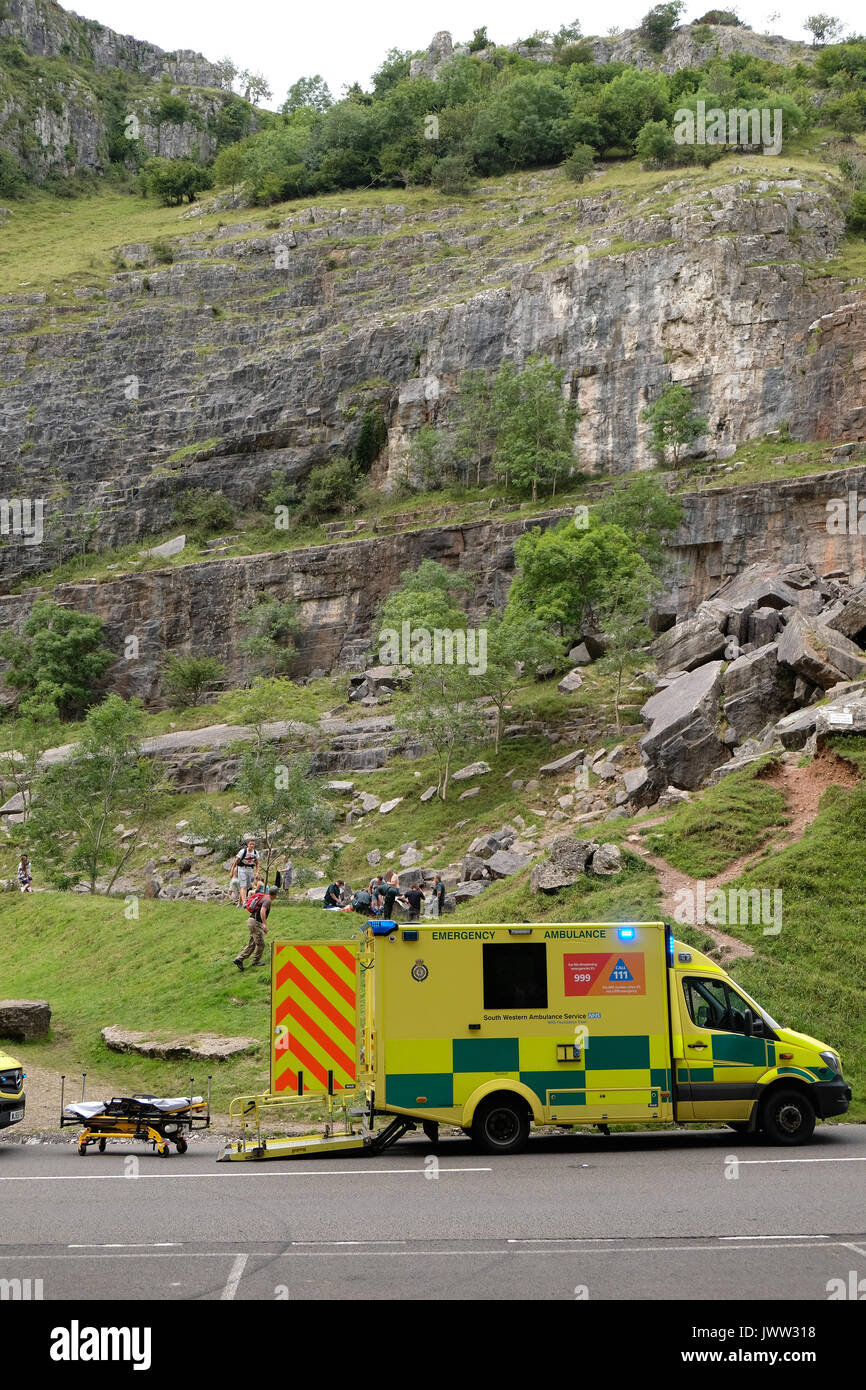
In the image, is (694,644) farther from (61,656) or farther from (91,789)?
(61,656)

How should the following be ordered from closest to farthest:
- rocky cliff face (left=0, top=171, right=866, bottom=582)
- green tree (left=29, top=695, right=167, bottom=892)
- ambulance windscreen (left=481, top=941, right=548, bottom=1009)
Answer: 1. ambulance windscreen (left=481, top=941, right=548, bottom=1009)
2. green tree (left=29, top=695, right=167, bottom=892)
3. rocky cliff face (left=0, top=171, right=866, bottom=582)

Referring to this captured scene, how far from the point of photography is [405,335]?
74.5 meters

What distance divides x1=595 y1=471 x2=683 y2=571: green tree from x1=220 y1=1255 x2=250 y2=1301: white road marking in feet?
150

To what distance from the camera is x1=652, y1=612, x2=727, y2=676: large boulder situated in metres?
34.6

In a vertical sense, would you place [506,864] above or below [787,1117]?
above

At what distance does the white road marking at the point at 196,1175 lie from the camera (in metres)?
12.2

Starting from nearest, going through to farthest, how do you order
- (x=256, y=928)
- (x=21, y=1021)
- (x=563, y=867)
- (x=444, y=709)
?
1. (x=21, y=1021)
2. (x=256, y=928)
3. (x=563, y=867)
4. (x=444, y=709)

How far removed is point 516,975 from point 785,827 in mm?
11142

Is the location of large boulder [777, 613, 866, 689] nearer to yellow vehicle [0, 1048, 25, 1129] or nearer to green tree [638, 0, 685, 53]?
yellow vehicle [0, 1048, 25, 1129]

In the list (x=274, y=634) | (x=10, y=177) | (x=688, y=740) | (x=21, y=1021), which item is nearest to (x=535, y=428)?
(x=274, y=634)

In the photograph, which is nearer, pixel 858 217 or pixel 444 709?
pixel 444 709

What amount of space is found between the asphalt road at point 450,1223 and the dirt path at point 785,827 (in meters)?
6.78

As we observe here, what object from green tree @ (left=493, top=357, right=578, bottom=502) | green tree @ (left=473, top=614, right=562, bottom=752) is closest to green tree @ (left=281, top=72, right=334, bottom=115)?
green tree @ (left=493, top=357, right=578, bottom=502)
